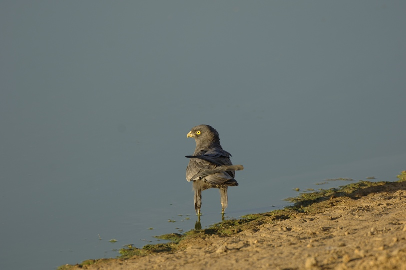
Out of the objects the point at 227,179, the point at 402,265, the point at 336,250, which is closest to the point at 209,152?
the point at 227,179

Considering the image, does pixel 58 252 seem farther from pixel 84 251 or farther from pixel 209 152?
pixel 209 152

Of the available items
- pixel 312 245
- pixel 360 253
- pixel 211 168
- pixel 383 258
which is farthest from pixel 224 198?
pixel 383 258

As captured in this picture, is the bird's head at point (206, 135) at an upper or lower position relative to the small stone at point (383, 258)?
upper

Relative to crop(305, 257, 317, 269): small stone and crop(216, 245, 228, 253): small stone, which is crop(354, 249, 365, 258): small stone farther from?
crop(216, 245, 228, 253): small stone

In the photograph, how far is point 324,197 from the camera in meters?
Answer: 12.8

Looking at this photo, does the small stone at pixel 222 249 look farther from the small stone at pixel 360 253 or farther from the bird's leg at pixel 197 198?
the bird's leg at pixel 197 198

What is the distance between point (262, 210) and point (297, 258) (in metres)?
4.80

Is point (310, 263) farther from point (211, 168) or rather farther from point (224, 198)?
point (224, 198)

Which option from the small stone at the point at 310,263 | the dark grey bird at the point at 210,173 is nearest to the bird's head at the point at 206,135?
the dark grey bird at the point at 210,173

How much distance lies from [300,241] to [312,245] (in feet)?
1.54

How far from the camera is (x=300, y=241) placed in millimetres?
8539

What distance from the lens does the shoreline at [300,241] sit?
23.4 ft

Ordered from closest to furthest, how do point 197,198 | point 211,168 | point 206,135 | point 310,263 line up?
1. point 310,263
2. point 211,168
3. point 197,198
4. point 206,135

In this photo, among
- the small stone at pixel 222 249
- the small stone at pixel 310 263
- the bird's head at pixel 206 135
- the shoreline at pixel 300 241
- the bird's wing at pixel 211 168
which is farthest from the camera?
the bird's head at pixel 206 135
